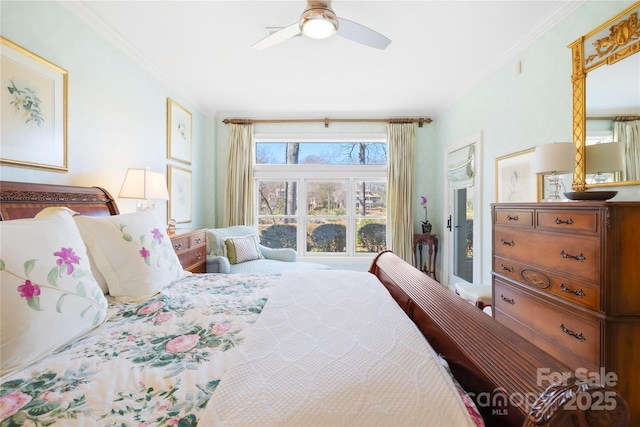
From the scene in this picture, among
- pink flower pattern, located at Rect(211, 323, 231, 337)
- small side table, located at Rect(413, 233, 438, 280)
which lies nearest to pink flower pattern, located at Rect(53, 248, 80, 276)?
pink flower pattern, located at Rect(211, 323, 231, 337)

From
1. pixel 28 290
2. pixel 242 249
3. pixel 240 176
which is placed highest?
pixel 240 176

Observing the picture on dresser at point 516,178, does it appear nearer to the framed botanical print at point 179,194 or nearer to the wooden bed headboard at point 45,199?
the wooden bed headboard at point 45,199

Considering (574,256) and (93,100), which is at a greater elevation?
(93,100)

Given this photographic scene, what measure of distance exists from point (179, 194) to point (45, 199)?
1.90 metres

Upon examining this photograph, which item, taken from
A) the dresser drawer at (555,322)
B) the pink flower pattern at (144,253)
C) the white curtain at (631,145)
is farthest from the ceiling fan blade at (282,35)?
the dresser drawer at (555,322)

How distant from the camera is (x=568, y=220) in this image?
1.39 m

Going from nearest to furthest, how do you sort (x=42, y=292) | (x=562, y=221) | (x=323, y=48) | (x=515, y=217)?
(x=42, y=292)
(x=562, y=221)
(x=515, y=217)
(x=323, y=48)

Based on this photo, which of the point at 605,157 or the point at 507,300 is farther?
the point at 507,300

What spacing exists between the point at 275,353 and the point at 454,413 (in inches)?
18.1

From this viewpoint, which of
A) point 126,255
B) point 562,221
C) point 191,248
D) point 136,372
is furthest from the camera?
point 191,248

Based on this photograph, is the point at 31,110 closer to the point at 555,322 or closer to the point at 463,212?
the point at 555,322

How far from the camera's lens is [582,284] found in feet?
4.32

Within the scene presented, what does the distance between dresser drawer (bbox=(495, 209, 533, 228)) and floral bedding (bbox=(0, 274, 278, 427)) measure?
169 cm

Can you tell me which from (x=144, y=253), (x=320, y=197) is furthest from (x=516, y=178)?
(x=144, y=253)
